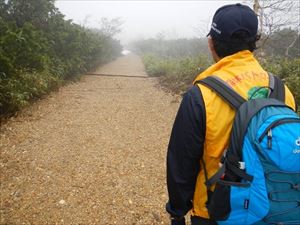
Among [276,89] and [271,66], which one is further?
[271,66]

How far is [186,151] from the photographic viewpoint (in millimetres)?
1554

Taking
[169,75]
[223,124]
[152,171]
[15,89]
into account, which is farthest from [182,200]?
[169,75]

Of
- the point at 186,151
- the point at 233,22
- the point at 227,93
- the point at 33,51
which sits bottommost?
the point at 33,51

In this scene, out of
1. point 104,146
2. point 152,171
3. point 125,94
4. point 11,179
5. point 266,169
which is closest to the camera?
point 266,169

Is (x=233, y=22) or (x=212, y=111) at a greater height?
(x=233, y=22)

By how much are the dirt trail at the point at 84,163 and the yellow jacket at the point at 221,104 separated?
1987mm

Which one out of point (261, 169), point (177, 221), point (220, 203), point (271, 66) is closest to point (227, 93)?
point (261, 169)

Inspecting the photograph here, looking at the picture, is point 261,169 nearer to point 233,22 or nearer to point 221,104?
point 221,104

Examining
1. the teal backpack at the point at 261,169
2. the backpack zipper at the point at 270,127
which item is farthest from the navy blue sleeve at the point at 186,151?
the backpack zipper at the point at 270,127

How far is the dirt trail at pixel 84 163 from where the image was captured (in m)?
3.51

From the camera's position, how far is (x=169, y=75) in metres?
12.5

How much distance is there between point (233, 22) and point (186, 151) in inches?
26.8

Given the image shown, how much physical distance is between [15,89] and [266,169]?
6080mm

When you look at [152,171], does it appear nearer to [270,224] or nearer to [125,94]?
[270,224]
